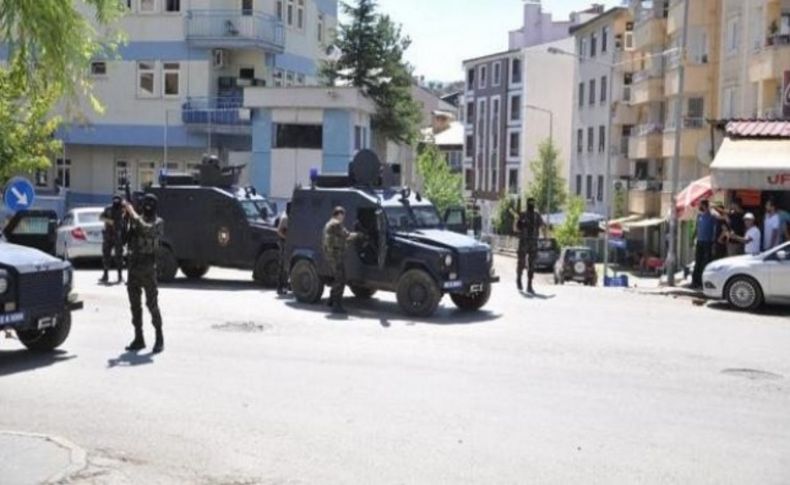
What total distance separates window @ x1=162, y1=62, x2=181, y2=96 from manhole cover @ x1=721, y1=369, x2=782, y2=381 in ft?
120

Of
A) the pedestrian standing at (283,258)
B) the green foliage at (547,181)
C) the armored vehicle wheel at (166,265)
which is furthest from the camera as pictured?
the green foliage at (547,181)

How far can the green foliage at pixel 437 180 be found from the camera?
266 ft

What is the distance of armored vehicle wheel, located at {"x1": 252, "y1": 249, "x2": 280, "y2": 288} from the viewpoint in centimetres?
2252

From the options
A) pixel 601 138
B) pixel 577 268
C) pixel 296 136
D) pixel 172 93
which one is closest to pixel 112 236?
pixel 296 136

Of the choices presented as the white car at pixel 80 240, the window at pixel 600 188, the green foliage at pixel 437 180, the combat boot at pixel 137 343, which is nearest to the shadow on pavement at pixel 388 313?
the combat boot at pixel 137 343

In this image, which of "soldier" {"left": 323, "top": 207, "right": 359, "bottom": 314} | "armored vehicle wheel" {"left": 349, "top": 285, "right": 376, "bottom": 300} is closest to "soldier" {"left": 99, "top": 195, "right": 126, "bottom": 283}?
"armored vehicle wheel" {"left": 349, "top": 285, "right": 376, "bottom": 300}

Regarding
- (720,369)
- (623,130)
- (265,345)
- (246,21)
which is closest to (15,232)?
(265,345)

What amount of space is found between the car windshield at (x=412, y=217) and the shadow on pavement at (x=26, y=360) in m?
6.84

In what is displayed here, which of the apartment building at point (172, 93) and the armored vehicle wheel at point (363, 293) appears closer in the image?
the armored vehicle wheel at point (363, 293)

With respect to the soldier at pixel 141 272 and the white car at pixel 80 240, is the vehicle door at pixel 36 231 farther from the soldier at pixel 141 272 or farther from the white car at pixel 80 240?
the soldier at pixel 141 272

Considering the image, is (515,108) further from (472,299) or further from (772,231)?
(472,299)

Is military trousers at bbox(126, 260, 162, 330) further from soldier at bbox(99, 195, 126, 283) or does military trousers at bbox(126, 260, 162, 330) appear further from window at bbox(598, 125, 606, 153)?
window at bbox(598, 125, 606, 153)

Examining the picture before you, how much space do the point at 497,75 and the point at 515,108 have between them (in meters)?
4.25

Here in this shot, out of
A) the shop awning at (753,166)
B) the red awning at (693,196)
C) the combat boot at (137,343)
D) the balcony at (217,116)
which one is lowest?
the combat boot at (137,343)
